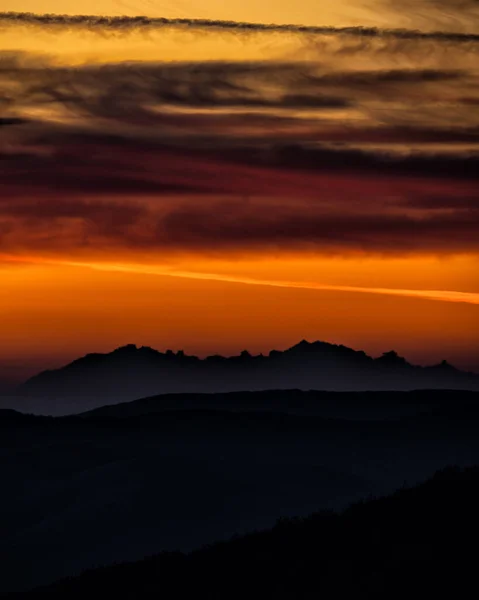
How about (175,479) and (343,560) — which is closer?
(343,560)

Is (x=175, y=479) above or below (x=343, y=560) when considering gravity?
above

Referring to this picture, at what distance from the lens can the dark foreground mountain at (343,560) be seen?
1061 inches

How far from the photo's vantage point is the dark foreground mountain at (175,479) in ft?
272

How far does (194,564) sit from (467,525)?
30.0 feet

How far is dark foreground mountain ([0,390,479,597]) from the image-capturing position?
8288cm

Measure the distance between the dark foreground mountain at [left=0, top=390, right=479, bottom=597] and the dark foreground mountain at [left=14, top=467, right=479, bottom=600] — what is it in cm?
161

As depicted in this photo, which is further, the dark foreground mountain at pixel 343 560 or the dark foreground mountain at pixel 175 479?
the dark foreground mountain at pixel 175 479

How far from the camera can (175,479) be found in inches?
3784

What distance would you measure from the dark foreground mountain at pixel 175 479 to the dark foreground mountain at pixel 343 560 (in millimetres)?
1614

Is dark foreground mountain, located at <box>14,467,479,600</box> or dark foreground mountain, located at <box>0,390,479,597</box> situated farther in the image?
dark foreground mountain, located at <box>0,390,479,597</box>

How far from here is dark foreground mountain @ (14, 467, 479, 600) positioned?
2694 centimetres

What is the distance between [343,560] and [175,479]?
66.5 m

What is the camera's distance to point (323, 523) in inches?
1415

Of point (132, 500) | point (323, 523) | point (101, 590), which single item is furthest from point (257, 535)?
point (132, 500)
